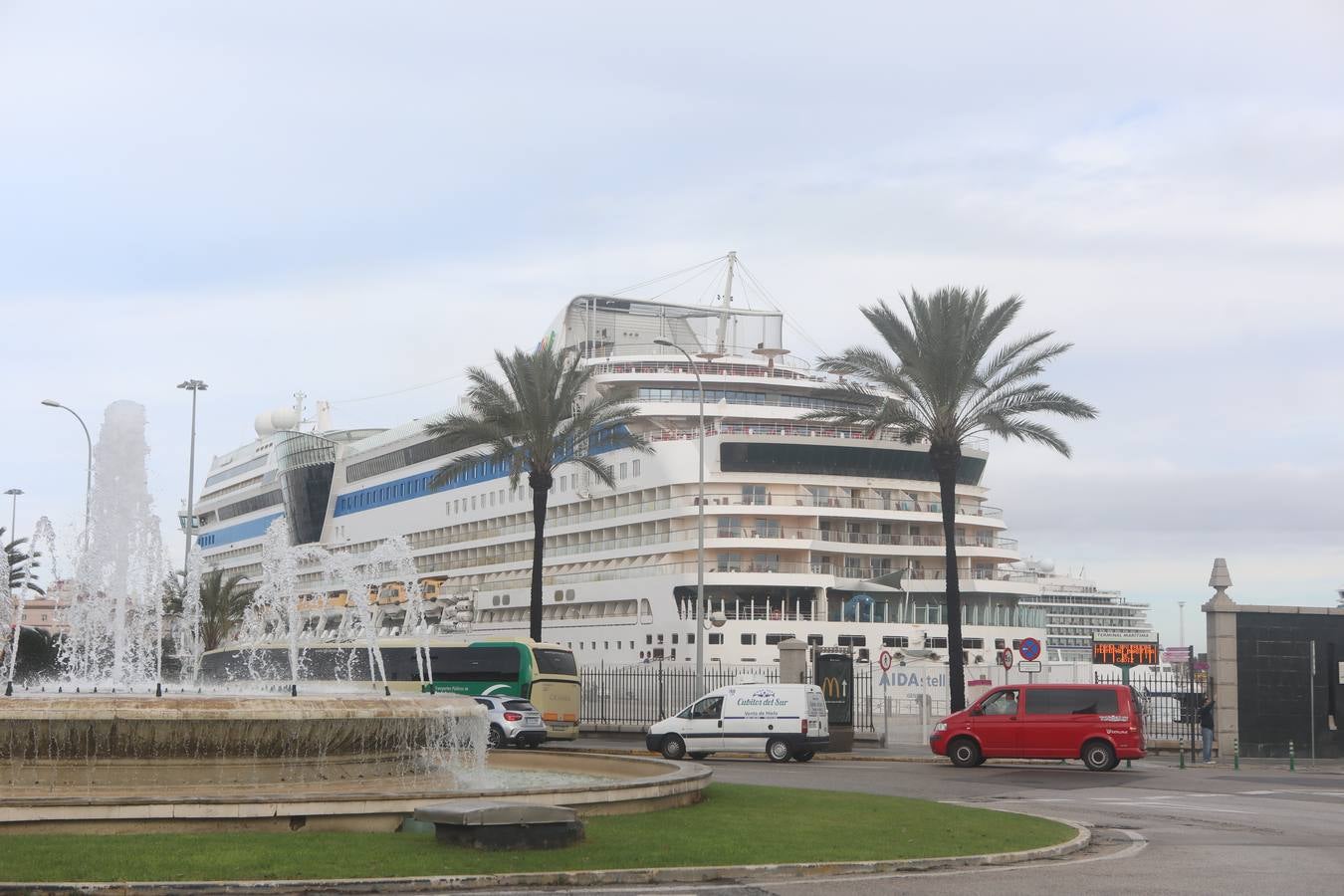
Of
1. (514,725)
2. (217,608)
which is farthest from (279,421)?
(514,725)

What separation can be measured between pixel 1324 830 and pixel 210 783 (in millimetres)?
11987

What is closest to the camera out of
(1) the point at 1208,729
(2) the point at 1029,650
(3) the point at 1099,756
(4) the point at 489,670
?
(3) the point at 1099,756

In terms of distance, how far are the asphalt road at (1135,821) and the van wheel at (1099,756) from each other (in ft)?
1.15

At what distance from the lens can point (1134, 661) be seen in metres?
35.3

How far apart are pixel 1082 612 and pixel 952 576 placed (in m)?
108

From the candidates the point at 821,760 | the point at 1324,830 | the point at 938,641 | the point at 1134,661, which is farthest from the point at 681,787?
the point at 938,641

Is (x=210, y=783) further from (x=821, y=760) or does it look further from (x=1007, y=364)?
(x=1007, y=364)

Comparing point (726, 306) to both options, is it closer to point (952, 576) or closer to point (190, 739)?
point (952, 576)

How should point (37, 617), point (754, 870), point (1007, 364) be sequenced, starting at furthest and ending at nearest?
point (37, 617), point (1007, 364), point (754, 870)

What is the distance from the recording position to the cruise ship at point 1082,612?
135 metres

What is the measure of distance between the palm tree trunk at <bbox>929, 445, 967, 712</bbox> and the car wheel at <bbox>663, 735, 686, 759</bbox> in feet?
30.8

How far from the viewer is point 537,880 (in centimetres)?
1116

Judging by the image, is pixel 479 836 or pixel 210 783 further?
pixel 210 783

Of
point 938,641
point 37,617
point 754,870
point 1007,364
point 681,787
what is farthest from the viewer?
point 37,617
